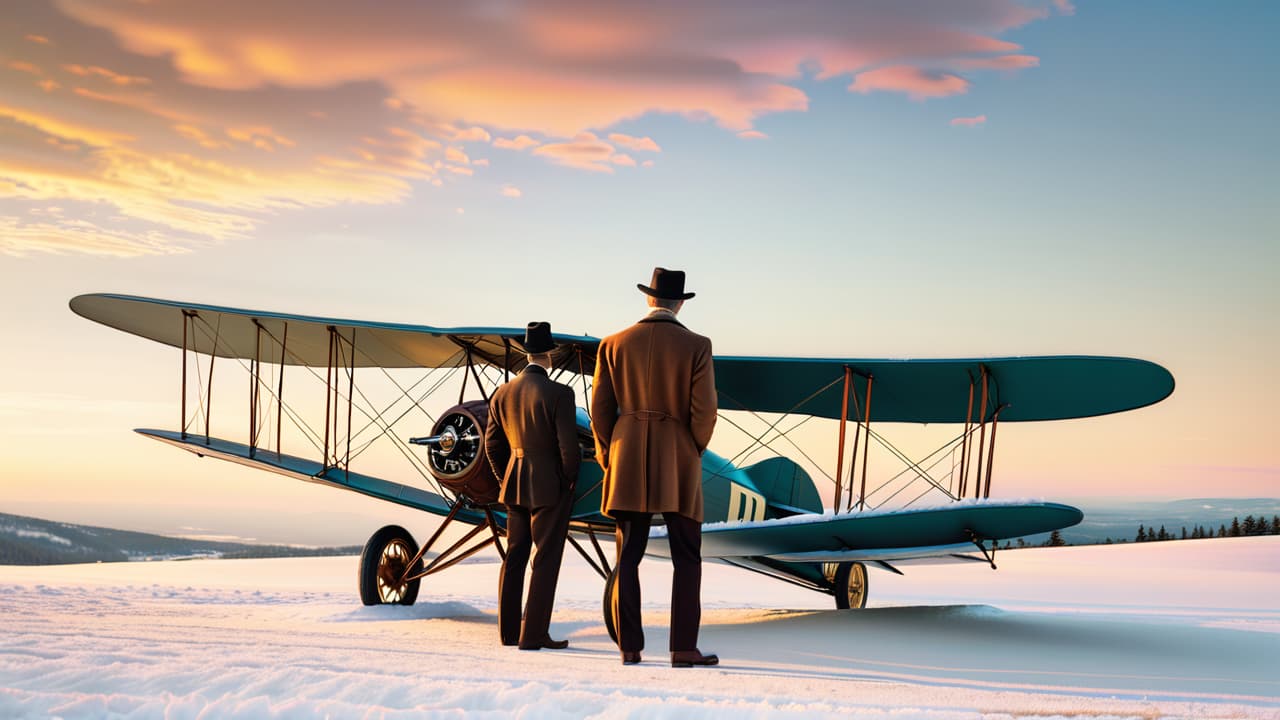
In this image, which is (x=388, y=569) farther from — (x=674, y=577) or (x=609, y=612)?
(x=674, y=577)

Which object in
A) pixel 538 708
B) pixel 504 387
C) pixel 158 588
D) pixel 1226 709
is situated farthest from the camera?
pixel 158 588

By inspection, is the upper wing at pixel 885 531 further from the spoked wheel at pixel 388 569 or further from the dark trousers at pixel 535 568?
the spoked wheel at pixel 388 569

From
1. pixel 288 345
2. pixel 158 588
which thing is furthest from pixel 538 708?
pixel 158 588

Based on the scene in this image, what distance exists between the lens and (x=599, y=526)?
37.1 feet

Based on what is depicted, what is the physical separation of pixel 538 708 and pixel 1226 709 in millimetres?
3359

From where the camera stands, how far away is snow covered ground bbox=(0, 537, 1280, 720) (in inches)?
181

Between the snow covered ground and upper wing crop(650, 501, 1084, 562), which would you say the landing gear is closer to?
the snow covered ground

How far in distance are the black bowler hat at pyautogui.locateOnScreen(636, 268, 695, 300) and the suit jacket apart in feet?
4.29

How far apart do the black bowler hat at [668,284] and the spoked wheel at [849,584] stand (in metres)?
8.08

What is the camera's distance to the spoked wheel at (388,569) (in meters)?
11.2

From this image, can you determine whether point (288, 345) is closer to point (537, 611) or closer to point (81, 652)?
point (537, 611)

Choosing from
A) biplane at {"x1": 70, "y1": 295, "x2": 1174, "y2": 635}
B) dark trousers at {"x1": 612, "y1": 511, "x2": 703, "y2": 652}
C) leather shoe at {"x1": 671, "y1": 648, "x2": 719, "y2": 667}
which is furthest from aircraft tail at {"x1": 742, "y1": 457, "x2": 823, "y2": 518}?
leather shoe at {"x1": 671, "y1": 648, "x2": 719, "y2": 667}

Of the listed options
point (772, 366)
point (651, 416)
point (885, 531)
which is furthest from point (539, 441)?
point (772, 366)

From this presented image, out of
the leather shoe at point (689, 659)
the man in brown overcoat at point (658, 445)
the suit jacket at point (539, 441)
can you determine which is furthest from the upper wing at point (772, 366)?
the leather shoe at point (689, 659)
